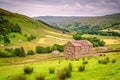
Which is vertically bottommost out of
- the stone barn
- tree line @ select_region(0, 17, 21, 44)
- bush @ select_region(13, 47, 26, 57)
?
bush @ select_region(13, 47, 26, 57)

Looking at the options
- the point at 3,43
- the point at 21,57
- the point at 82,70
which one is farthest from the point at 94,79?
the point at 3,43

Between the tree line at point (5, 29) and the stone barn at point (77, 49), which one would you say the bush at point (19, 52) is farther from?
the tree line at point (5, 29)

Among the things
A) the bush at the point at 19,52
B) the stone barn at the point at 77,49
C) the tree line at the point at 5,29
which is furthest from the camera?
the tree line at the point at 5,29

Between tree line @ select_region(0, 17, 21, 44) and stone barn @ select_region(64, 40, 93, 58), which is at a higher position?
tree line @ select_region(0, 17, 21, 44)

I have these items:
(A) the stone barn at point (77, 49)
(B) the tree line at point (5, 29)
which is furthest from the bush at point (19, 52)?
(B) the tree line at point (5, 29)

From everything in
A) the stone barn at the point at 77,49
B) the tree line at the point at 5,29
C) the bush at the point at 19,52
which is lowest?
the bush at the point at 19,52

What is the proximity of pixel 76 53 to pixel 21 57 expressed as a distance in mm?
30697

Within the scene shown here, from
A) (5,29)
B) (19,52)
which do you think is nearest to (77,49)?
(19,52)

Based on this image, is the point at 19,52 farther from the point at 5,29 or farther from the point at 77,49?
the point at 5,29

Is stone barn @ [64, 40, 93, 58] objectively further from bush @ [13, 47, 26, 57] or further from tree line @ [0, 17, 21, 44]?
tree line @ [0, 17, 21, 44]

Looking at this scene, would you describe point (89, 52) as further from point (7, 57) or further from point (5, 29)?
point (5, 29)

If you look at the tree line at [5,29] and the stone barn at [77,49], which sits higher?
the tree line at [5,29]

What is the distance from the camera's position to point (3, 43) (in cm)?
12938

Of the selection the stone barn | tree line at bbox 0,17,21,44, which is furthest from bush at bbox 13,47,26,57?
tree line at bbox 0,17,21,44
